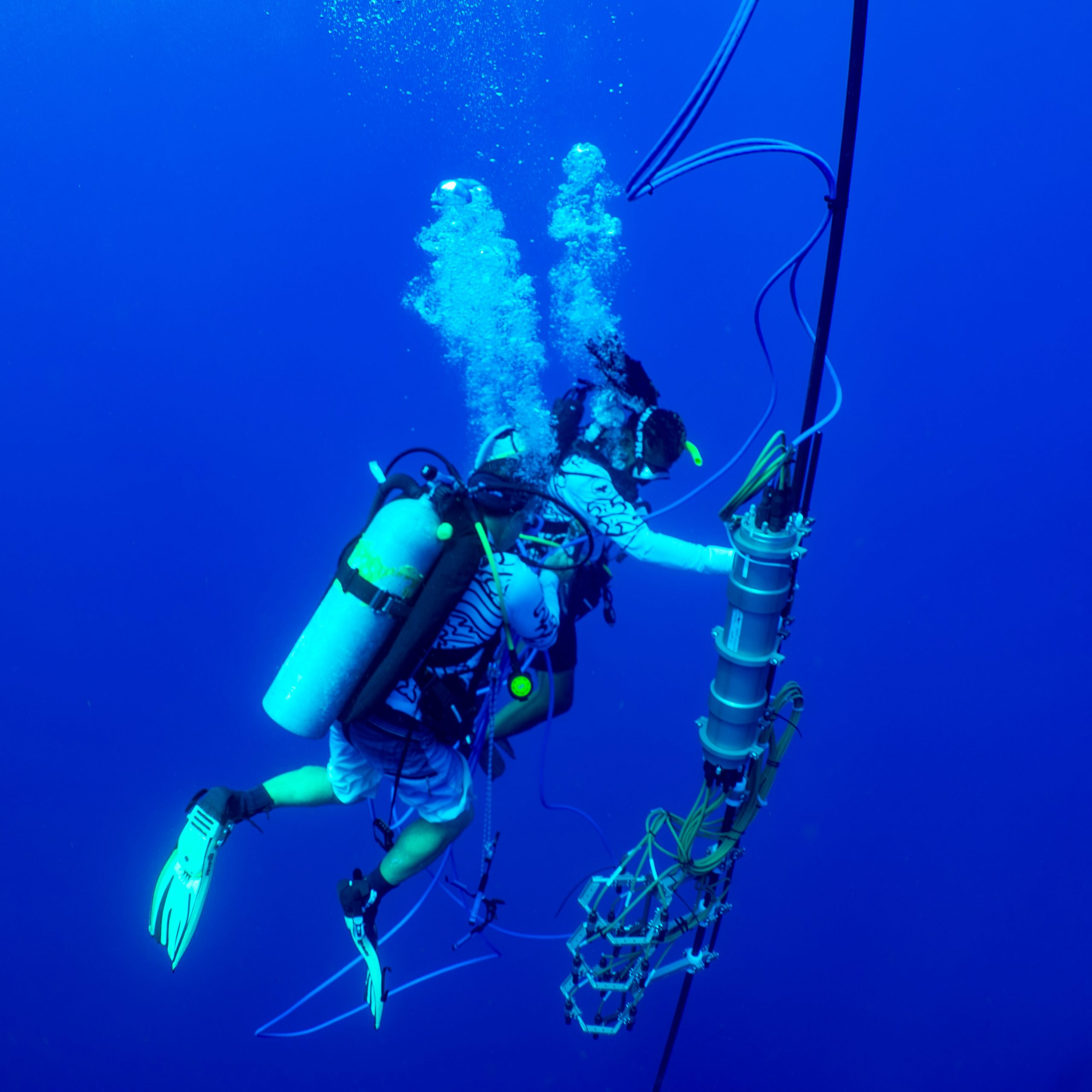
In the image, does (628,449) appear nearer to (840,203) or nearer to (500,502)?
(500,502)

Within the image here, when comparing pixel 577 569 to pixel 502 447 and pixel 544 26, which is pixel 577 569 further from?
pixel 544 26

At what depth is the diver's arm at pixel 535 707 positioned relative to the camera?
14.1 ft

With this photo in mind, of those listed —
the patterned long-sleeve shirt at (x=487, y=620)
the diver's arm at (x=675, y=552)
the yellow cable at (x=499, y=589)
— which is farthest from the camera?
the diver's arm at (x=675, y=552)

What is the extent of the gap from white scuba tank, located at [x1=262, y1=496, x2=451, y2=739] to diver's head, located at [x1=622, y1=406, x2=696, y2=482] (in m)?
1.16

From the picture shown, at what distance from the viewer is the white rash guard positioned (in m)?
3.07

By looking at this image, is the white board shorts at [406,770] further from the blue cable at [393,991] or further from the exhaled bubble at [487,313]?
the exhaled bubble at [487,313]

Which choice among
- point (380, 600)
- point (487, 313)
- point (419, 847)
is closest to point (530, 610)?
point (380, 600)

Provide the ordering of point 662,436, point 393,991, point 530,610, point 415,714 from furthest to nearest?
point 393,991, point 662,436, point 415,714, point 530,610

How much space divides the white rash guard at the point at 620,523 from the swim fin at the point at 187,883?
2.04m

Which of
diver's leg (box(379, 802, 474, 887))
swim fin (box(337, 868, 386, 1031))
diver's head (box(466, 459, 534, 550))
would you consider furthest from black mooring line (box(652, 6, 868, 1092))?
swim fin (box(337, 868, 386, 1031))

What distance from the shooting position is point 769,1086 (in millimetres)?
7266

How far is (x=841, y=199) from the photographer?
1673 millimetres

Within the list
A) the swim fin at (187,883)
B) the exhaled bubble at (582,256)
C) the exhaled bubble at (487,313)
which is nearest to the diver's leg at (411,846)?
the swim fin at (187,883)

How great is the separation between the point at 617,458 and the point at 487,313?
1181 mm
